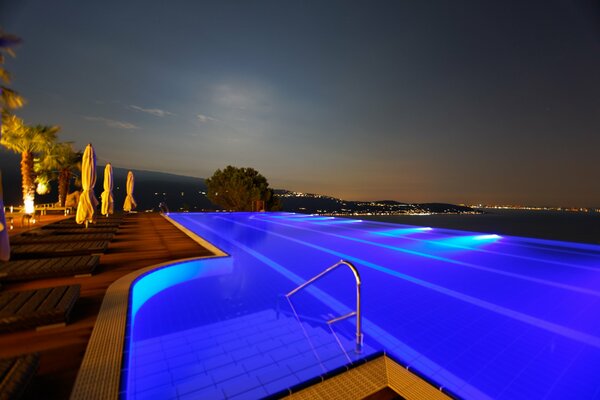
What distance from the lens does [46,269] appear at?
423 centimetres

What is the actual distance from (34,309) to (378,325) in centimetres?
396

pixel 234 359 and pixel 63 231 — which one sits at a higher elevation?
pixel 63 231

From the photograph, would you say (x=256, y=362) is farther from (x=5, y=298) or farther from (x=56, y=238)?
(x=56, y=238)

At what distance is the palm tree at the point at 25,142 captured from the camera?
1352cm

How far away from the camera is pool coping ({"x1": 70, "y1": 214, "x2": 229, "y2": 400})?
1.94 m

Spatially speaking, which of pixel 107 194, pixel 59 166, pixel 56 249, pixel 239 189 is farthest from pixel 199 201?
pixel 56 249

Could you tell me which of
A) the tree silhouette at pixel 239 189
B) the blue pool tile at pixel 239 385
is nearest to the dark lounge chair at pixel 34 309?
the blue pool tile at pixel 239 385

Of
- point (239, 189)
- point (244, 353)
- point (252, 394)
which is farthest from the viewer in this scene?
point (239, 189)

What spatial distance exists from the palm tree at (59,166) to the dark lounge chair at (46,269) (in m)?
17.6

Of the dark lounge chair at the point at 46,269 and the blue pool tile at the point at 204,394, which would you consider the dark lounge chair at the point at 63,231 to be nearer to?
the dark lounge chair at the point at 46,269

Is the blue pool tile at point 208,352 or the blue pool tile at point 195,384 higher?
the blue pool tile at point 195,384

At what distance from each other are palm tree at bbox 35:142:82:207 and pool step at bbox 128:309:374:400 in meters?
20.9

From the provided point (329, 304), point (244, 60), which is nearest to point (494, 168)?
point (244, 60)

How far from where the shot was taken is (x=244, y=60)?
20891 millimetres
